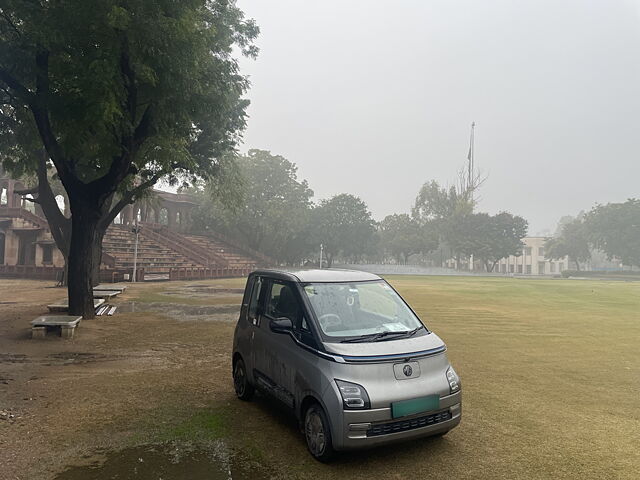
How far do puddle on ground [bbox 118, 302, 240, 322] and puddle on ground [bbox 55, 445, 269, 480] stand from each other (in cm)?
967

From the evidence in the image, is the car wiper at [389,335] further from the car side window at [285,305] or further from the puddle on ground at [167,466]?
the puddle on ground at [167,466]

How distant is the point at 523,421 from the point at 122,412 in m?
5.22

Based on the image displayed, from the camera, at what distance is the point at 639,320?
15.5m

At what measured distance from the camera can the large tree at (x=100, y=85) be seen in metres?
10.1

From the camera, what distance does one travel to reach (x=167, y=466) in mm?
4184

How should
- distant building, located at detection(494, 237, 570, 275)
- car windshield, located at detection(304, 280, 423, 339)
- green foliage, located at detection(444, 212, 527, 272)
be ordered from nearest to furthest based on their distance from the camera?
car windshield, located at detection(304, 280, 423, 339)
green foliage, located at detection(444, 212, 527, 272)
distant building, located at detection(494, 237, 570, 275)

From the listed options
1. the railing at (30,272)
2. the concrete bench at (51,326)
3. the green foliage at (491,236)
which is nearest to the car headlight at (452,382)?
the concrete bench at (51,326)

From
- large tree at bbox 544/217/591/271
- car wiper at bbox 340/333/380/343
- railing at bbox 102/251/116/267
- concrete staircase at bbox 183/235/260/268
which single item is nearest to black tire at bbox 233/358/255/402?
car wiper at bbox 340/333/380/343

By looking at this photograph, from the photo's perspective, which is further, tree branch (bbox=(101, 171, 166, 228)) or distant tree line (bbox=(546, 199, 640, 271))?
distant tree line (bbox=(546, 199, 640, 271))

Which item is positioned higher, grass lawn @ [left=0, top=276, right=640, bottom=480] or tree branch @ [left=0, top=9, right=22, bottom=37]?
tree branch @ [left=0, top=9, right=22, bottom=37]

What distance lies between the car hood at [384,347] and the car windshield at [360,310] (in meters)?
0.16

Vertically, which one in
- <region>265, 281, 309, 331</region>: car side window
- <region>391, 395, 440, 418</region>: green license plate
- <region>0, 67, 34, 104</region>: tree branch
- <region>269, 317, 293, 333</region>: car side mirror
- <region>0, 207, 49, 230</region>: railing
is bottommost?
<region>391, 395, 440, 418</region>: green license plate

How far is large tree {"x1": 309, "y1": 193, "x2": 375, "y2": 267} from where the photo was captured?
6400 cm

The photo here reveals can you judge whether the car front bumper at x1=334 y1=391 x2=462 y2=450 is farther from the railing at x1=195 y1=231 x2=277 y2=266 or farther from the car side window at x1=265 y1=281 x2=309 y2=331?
the railing at x1=195 y1=231 x2=277 y2=266
